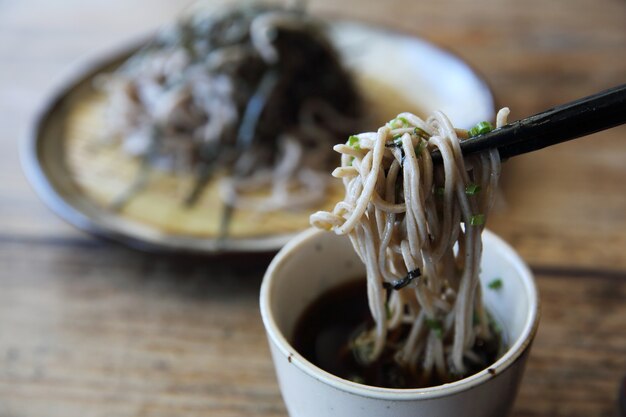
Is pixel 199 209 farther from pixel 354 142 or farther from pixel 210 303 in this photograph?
pixel 354 142

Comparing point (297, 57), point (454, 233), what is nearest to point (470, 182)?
point (454, 233)

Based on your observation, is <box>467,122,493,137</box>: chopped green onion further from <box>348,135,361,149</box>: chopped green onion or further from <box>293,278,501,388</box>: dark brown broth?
<box>293,278,501,388</box>: dark brown broth

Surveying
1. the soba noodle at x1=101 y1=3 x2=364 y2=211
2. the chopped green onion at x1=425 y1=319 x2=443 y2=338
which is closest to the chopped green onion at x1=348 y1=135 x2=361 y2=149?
the chopped green onion at x1=425 y1=319 x2=443 y2=338

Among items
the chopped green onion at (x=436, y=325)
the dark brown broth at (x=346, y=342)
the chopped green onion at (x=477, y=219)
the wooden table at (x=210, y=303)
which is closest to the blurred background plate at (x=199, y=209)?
the wooden table at (x=210, y=303)

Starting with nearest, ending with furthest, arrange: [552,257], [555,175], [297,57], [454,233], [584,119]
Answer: [584,119]
[454,233]
[552,257]
[555,175]
[297,57]

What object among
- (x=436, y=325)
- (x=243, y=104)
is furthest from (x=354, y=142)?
(x=243, y=104)

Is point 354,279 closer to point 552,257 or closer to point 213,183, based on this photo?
point 552,257
